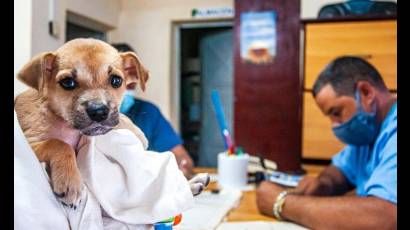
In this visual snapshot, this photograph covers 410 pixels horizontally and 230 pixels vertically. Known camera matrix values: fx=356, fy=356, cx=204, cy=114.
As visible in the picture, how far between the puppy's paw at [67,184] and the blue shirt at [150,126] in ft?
0.21

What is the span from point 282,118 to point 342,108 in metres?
1.18

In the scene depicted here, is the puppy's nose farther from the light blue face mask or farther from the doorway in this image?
the light blue face mask

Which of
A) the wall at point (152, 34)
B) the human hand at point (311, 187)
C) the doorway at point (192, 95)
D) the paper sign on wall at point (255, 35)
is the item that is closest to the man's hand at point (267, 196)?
the human hand at point (311, 187)

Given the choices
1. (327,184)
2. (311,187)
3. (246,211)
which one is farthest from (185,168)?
(327,184)

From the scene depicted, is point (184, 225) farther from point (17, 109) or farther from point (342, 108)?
point (342, 108)

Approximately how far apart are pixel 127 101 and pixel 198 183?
4.1 inches

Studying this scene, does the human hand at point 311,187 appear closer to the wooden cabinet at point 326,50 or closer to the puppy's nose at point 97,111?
the wooden cabinet at point 326,50

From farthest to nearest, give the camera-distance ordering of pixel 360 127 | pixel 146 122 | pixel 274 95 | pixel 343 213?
pixel 274 95 < pixel 360 127 < pixel 343 213 < pixel 146 122

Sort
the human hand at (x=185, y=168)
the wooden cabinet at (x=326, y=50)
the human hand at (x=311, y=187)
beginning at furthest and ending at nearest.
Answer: the wooden cabinet at (x=326, y=50) → the human hand at (x=311, y=187) → the human hand at (x=185, y=168)

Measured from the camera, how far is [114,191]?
303mm

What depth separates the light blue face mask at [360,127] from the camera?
1.13 meters

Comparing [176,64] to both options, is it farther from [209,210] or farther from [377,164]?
[377,164]

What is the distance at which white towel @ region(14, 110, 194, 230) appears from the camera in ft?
0.91

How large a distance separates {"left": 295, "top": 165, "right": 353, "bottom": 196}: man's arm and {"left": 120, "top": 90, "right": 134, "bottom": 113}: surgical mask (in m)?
0.87
